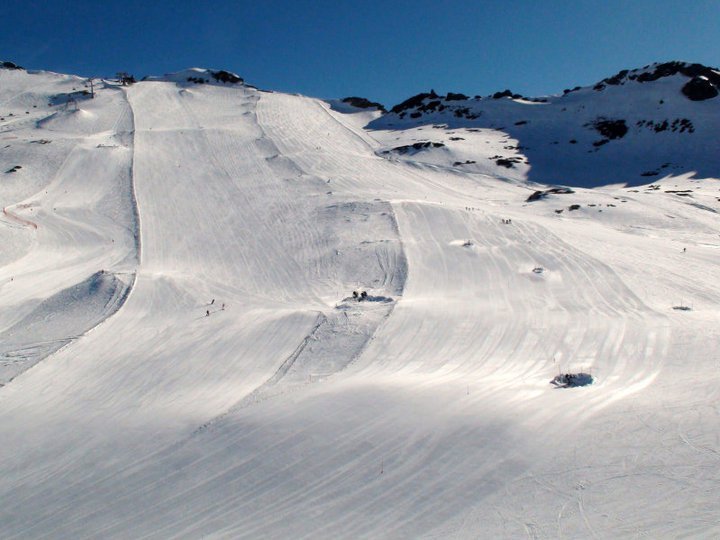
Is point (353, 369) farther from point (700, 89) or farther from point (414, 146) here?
point (700, 89)

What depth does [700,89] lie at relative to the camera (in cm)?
4938

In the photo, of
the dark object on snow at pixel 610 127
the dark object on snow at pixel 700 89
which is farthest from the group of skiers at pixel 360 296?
the dark object on snow at pixel 700 89

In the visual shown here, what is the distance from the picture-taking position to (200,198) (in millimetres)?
26516

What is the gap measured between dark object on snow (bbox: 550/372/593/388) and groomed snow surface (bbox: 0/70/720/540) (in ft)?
0.67

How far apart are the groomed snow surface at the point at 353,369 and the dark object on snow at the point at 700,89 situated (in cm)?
2960

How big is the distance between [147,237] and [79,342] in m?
9.32

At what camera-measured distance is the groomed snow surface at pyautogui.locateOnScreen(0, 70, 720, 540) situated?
6.16 meters

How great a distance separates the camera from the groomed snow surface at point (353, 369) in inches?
243

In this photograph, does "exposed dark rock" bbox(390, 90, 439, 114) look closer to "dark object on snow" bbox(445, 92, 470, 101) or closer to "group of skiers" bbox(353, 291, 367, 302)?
"dark object on snow" bbox(445, 92, 470, 101)

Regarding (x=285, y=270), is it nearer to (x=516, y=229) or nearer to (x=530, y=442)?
(x=516, y=229)

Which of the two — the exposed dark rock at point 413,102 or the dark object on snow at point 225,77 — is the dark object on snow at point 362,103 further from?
the dark object on snow at point 225,77

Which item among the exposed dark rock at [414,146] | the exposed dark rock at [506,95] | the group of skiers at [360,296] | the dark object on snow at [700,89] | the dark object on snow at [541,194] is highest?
the exposed dark rock at [506,95]

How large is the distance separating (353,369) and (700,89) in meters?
52.8

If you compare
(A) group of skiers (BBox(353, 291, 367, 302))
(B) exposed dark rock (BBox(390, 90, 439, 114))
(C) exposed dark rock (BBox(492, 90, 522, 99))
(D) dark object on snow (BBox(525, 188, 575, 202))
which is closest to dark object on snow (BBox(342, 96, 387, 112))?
(B) exposed dark rock (BBox(390, 90, 439, 114))
